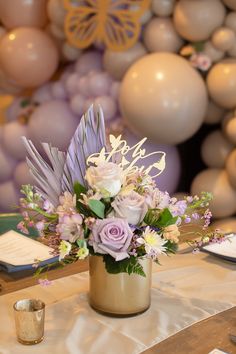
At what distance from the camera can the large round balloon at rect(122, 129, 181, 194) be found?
2.78 m

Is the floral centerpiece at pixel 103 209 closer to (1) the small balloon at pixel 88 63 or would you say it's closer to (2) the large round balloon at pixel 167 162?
(2) the large round balloon at pixel 167 162

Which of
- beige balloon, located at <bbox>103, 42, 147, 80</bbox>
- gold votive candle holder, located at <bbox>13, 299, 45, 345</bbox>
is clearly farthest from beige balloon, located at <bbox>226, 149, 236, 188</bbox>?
gold votive candle holder, located at <bbox>13, 299, 45, 345</bbox>

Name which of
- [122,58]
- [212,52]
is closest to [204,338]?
[212,52]

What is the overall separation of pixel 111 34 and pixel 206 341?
209cm

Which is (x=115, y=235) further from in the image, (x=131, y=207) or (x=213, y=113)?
(x=213, y=113)

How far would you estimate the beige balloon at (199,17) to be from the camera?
98.3 inches

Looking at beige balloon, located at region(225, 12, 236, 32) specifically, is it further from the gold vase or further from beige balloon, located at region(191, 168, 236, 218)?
the gold vase

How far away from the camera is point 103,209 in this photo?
3.20 ft

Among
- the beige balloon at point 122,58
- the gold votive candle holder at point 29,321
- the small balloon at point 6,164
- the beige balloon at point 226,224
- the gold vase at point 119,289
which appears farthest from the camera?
the small balloon at point 6,164

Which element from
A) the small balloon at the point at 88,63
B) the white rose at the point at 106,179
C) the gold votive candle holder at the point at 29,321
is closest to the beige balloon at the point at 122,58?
the small balloon at the point at 88,63

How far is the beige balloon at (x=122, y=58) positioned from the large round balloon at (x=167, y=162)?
0.34 m

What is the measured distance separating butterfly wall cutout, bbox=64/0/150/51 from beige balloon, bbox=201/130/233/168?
2.15 ft

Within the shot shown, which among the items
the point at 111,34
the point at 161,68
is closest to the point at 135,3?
the point at 111,34

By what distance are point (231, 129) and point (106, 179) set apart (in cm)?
172
